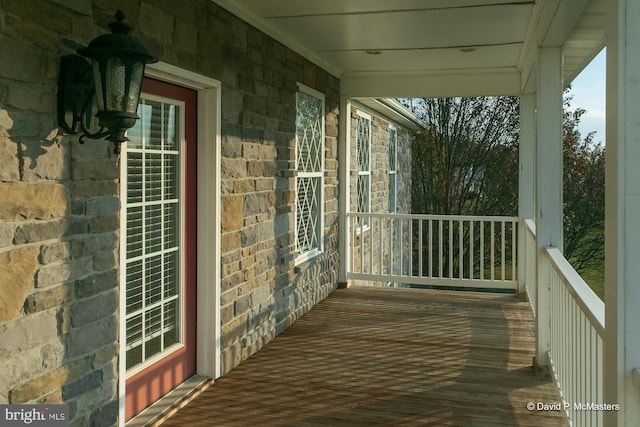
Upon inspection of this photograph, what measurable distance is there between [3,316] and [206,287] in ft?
5.59

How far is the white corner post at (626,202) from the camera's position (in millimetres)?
1841

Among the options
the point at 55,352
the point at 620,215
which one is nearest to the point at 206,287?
the point at 55,352

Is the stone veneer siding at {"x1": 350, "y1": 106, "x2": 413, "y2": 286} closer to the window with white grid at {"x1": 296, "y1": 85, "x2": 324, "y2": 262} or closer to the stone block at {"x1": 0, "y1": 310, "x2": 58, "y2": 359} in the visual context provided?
the window with white grid at {"x1": 296, "y1": 85, "x2": 324, "y2": 262}

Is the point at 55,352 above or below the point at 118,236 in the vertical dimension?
below

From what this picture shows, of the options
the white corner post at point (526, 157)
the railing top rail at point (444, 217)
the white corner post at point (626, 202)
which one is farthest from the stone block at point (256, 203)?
the white corner post at point (526, 157)

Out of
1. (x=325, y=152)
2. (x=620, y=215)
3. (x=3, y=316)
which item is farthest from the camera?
(x=325, y=152)

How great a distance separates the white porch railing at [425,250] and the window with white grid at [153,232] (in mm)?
3519

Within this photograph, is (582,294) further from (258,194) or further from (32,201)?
(258,194)

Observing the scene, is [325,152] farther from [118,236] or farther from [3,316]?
[3,316]

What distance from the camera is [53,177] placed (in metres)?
2.43

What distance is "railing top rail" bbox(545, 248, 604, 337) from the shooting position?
2.32 metres

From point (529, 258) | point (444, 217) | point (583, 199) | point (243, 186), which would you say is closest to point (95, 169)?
point (243, 186)

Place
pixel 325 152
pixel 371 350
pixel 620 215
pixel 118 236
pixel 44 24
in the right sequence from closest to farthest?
pixel 620 215 → pixel 44 24 → pixel 118 236 → pixel 371 350 → pixel 325 152

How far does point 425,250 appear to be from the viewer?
13.0 meters
